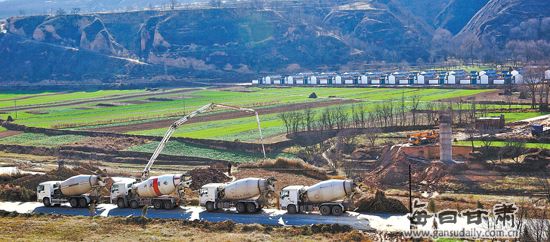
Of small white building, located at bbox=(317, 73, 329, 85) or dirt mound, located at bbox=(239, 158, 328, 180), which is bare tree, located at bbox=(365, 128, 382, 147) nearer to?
dirt mound, located at bbox=(239, 158, 328, 180)

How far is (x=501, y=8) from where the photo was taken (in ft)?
456

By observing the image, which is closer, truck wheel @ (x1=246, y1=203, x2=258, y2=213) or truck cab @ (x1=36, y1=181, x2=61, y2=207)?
truck wheel @ (x1=246, y1=203, x2=258, y2=213)


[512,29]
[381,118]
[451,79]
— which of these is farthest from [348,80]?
[512,29]

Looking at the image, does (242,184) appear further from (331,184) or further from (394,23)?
(394,23)

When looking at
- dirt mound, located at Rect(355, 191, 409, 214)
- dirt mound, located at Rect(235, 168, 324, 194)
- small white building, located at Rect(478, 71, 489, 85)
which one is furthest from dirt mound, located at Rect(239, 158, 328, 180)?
small white building, located at Rect(478, 71, 489, 85)

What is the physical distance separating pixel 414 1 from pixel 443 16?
1213 cm

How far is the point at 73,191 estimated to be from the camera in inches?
1152

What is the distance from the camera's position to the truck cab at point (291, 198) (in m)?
26.2

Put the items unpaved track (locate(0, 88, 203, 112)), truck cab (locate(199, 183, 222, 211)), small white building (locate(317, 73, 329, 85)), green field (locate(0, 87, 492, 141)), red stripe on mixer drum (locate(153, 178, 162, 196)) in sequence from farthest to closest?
small white building (locate(317, 73, 329, 85)) < unpaved track (locate(0, 88, 203, 112)) < green field (locate(0, 87, 492, 141)) < red stripe on mixer drum (locate(153, 178, 162, 196)) < truck cab (locate(199, 183, 222, 211))

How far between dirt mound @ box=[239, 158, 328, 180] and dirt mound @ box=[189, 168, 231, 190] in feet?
10.4

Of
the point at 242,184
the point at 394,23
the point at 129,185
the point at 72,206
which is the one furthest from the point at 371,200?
the point at 394,23

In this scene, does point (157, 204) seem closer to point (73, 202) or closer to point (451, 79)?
point (73, 202)

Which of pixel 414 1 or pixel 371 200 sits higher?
pixel 414 1

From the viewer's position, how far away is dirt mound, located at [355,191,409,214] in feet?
84.4
